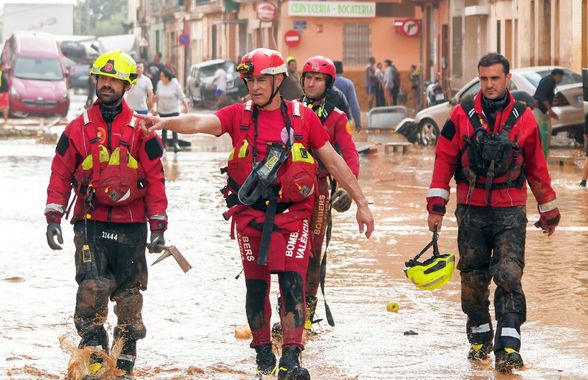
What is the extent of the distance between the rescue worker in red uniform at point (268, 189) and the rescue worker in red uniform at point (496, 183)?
2.47ft

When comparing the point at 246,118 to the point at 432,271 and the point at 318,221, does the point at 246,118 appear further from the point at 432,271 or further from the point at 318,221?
the point at 318,221

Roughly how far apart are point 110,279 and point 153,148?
0.71m

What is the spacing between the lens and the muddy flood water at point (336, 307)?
8242 mm

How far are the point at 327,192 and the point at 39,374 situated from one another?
2.13 meters

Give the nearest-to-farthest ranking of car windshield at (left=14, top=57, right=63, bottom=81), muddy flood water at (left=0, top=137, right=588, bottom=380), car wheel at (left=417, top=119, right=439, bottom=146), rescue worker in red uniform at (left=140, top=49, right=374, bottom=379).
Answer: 1. rescue worker in red uniform at (left=140, top=49, right=374, bottom=379)
2. muddy flood water at (left=0, top=137, right=588, bottom=380)
3. car wheel at (left=417, top=119, right=439, bottom=146)
4. car windshield at (left=14, top=57, right=63, bottom=81)

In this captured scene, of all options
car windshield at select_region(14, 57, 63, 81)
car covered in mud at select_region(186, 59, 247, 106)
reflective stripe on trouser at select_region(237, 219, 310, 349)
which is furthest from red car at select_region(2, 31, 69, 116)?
reflective stripe on trouser at select_region(237, 219, 310, 349)

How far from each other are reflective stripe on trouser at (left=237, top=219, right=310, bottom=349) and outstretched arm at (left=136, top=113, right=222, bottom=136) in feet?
1.74

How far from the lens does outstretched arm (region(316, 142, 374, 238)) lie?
25.6ft

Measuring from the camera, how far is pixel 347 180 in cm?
792

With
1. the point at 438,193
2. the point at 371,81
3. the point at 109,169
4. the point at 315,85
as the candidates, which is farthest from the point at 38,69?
the point at 109,169

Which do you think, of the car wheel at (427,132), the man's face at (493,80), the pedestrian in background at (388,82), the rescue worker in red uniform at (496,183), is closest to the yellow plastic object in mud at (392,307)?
the rescue worker in red uniform at (496,183)

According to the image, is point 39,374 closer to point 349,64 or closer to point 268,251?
point 268,251

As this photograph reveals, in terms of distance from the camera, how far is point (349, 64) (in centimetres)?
5231

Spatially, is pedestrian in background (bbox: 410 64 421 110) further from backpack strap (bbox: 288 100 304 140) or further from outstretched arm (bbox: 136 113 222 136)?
outstretched arm (bbox: 136 113 222 136)
